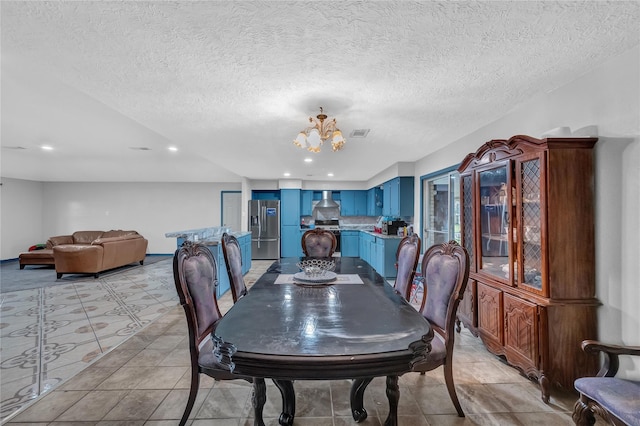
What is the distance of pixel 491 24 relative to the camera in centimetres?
146

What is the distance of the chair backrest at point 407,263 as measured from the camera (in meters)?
2.42

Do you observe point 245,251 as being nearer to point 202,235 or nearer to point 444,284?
point 202,235

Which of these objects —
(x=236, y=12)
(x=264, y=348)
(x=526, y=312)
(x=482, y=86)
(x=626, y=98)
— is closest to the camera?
(x=264, y=348)

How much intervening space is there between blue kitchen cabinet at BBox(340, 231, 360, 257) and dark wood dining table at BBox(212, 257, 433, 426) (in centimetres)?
575

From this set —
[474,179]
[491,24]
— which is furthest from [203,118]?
[474,179]

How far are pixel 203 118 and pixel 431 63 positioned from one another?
2214mm

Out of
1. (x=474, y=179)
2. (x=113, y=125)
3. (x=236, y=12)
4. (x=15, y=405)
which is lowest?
(x=15, y=405)

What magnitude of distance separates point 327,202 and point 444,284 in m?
6.58

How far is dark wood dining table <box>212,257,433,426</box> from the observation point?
3.33 ft

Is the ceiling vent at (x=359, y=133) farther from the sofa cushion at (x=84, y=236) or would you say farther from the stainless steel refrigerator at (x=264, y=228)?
the sofa cushion at (x=84, y=236)

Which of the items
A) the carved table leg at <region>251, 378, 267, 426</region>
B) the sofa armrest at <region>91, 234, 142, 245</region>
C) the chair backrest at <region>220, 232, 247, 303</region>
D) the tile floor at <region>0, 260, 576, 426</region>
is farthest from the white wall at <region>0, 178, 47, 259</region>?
the carved table leg at <region>251, 378, 267, 426</region>

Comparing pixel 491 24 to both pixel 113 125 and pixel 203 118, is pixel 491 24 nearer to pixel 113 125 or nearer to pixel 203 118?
pixel 203 118

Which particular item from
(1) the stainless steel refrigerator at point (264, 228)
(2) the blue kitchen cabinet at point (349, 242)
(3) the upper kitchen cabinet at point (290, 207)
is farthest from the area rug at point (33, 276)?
(2) the blue kitchen cabinet at point (349, 242)

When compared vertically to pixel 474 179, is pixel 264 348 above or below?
below
